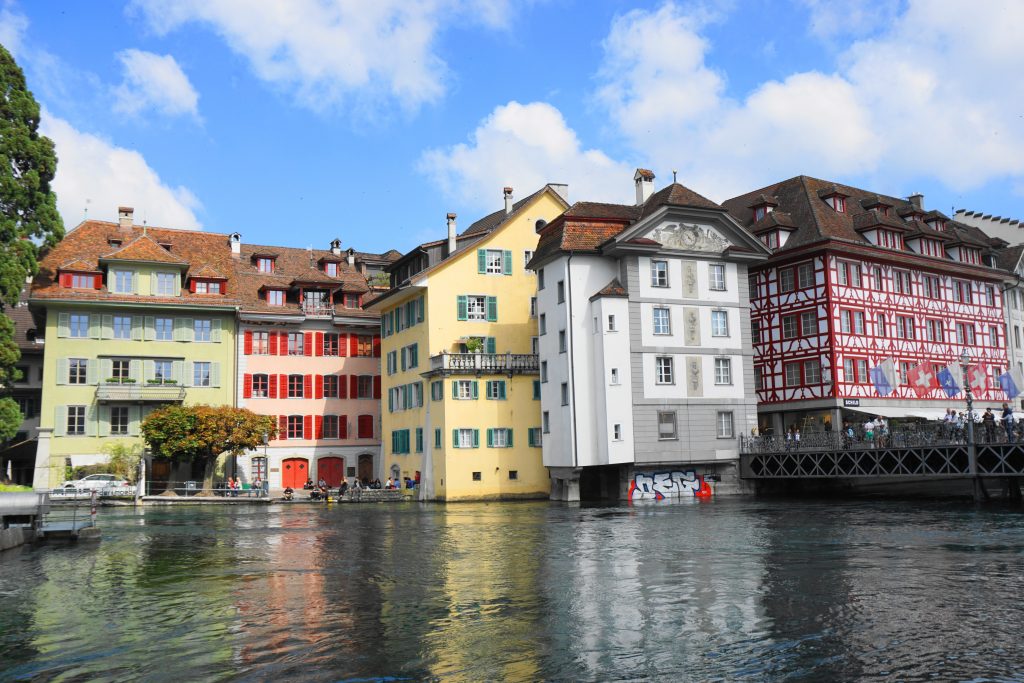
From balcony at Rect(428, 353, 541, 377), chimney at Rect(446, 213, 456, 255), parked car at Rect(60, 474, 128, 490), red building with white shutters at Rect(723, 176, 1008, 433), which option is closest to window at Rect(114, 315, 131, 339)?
parked car at Rect(60, 474, 128, 490)

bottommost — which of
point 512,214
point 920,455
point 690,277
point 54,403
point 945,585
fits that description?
point 945,585

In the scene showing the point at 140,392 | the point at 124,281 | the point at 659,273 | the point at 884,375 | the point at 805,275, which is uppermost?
the point at 124,281

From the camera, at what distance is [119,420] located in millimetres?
55938

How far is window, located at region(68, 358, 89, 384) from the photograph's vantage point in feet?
181

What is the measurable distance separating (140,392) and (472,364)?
19.3 m

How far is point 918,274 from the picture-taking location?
58781 millimetres

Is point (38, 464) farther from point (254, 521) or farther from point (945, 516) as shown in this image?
point (945, 516)

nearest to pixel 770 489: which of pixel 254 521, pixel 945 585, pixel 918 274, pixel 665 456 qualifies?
pixel 665 456

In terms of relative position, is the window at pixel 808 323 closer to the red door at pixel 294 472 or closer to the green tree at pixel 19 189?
the red door at pixel 294 472

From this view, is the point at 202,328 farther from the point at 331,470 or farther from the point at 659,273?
the point at 659,273

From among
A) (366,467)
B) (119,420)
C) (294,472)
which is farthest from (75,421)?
(366,467)

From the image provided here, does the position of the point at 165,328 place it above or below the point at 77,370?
above

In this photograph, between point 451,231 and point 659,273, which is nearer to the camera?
point 659,273

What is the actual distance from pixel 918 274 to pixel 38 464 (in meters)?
51.2
